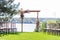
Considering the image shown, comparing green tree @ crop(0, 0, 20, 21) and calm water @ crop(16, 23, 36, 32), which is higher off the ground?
green tree @ crop(0, 0, 20, 21)

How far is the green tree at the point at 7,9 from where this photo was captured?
7.81m

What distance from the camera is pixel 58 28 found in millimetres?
8812

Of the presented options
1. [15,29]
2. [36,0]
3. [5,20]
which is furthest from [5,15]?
[36,0]

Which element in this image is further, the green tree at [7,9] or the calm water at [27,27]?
the calm water at [27,27]

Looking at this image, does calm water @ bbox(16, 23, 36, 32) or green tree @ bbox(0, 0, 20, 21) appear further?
calm water @ bbox(16, 23, 36, 32)

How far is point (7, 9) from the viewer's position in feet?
26.0

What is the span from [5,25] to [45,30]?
185 centimetres

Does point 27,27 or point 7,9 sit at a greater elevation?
point 7,9

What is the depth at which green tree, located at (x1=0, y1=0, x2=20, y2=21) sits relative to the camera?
25.6ft

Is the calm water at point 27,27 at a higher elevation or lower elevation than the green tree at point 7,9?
lower

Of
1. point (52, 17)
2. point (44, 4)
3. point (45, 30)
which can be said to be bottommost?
point (45, 30)

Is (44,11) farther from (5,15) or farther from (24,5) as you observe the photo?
(5,15)

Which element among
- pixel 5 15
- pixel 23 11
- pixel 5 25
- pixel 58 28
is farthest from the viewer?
pixel 23 11

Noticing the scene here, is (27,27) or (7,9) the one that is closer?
(7,9)
